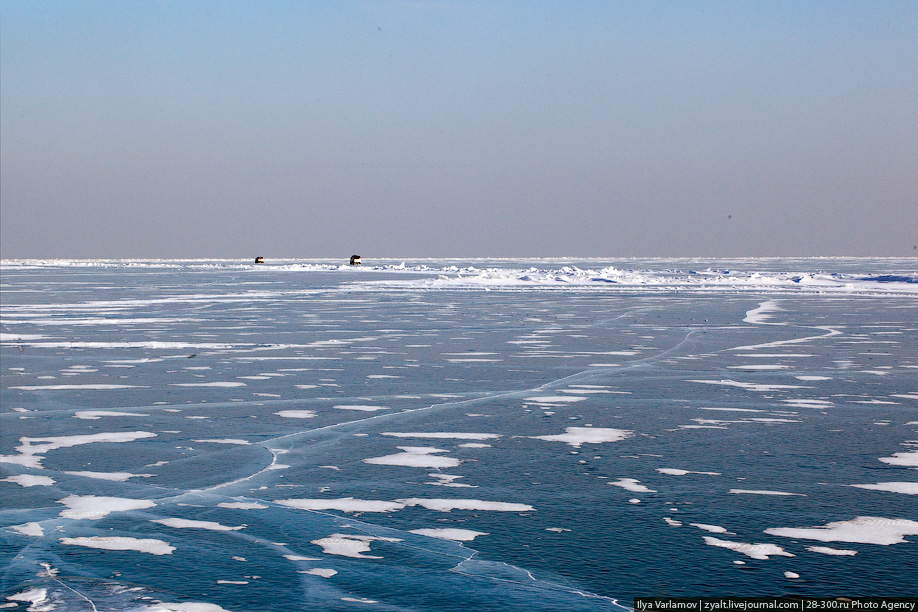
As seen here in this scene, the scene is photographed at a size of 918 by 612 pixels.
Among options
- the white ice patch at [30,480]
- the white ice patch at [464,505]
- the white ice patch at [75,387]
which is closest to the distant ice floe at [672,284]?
the white ice patch at [75,387]

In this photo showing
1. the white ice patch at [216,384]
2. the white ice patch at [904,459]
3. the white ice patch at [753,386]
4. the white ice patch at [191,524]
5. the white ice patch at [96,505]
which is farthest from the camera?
the white ice patch at [216,384]

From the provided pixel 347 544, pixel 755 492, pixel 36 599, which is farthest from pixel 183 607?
pixel 755 492

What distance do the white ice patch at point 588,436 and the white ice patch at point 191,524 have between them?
3.39 metres

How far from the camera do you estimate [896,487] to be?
21.8 feet

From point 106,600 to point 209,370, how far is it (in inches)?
363

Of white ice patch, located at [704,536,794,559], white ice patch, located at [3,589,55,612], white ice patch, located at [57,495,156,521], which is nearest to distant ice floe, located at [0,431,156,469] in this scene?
white ice patch, located at [57,495,156,521]

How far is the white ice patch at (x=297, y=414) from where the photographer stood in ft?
31.7

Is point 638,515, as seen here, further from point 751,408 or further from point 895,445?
point 751,408

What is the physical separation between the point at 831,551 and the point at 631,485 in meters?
1.75

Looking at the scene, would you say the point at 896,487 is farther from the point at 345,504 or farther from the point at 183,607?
the point at 183,607

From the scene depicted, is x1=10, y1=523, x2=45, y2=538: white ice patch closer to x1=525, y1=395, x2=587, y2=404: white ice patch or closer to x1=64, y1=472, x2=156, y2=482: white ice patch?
x1=64, y1=472, x2=156, y2=482: white ice patch

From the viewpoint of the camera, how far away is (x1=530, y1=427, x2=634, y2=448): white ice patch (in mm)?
8391

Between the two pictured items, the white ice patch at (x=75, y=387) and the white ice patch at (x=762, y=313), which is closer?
the white ice patch at (x=75, y=387)

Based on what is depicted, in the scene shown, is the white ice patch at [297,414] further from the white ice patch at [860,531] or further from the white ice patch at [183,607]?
the white ice patch at [860,531]
